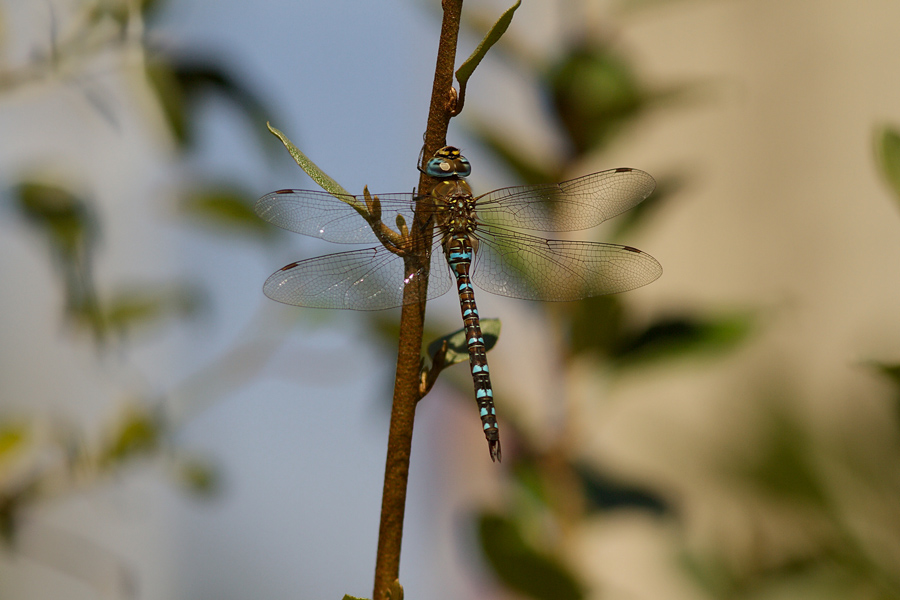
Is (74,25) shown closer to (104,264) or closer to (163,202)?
(163,202)

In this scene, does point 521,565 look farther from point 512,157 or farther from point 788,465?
point 512,157

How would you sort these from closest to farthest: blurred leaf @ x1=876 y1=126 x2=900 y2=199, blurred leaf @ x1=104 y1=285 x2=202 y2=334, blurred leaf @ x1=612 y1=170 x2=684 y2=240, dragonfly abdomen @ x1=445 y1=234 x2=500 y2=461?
blurred leaf @ x1=876 y1=126 x2=900 y2=199
dragonfly abdomen @ x1=445 y1=234 x2=500 y2=461
blurred leaf @ x1=612 y1=170 x2=684 y2=240
blurred leaf @ x1=104 y1=285 x2=202 y2=334

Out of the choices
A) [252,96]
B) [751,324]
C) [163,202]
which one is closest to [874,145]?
[751,324]

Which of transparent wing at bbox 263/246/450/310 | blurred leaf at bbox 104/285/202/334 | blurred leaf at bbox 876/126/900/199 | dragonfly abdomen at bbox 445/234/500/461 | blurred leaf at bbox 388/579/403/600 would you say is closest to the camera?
blurred leaf at bbox 388/579/403/600

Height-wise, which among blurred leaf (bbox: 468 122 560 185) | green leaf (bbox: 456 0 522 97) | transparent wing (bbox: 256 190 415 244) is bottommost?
green leaf (bbox: 456 0 522 97)

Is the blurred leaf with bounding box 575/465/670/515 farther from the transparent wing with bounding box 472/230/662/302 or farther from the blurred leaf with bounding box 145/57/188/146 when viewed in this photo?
the blurred leaf with bounding box 145/57/188/146

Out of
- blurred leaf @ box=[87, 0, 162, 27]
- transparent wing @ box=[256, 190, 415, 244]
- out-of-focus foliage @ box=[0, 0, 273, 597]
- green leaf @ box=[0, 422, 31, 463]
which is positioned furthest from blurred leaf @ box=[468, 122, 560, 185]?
green leaf @ box=[0, 422, 31, 463]

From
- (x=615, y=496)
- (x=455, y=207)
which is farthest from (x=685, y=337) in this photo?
(x=455, y=207)
